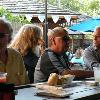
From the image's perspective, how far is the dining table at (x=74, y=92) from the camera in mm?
2176

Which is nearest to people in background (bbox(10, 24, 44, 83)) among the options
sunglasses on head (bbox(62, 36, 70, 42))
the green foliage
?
sunglasses on head (bbox(62, 36, 70, 42))

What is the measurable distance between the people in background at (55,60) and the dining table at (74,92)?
421 millimetres

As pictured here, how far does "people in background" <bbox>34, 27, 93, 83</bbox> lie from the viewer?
3.17m

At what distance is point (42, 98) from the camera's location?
2.16m

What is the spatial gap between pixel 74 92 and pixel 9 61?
0.93m

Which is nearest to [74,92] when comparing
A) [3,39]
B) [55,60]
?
[3,39]

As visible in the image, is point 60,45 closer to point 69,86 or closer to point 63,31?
point 63,31

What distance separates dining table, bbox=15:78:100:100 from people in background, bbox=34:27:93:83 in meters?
0.42

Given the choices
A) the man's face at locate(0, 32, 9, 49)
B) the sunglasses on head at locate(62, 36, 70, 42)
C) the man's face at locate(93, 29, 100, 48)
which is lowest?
the man's face at locate(93, 29, 100, 48)

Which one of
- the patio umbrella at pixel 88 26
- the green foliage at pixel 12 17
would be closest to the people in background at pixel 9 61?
the green foliage at pixel 12 17

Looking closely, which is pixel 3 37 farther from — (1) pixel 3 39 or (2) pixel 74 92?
(2) pixel 74 92

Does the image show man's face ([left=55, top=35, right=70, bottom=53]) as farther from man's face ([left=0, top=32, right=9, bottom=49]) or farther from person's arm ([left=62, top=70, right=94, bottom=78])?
man's face ([left=0, top=32, right=9, bottom=49])

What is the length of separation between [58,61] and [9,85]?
1755 millimetres

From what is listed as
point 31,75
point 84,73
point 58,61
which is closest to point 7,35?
point 58,61
